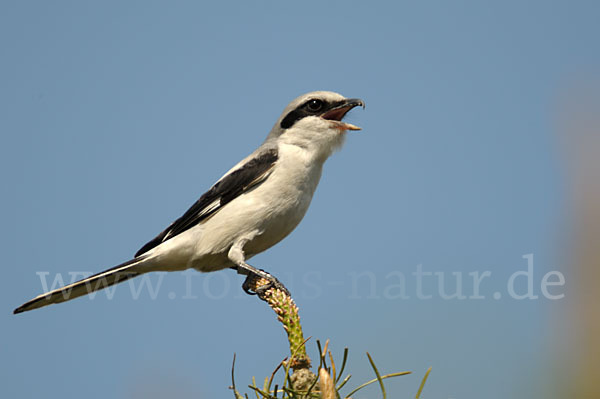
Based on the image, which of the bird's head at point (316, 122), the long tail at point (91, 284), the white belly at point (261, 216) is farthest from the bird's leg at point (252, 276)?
the bird's head at point (316, 122)

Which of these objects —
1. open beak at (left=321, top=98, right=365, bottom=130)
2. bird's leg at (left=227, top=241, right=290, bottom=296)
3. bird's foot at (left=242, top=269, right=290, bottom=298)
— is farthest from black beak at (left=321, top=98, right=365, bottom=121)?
bird's foot at (left=242, top=269, right=290, bottom=298)

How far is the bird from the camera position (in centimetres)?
419

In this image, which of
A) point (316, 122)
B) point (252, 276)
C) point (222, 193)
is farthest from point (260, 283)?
point (316, 122)

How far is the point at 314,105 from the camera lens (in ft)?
15.9

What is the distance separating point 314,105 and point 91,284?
7.02 ft

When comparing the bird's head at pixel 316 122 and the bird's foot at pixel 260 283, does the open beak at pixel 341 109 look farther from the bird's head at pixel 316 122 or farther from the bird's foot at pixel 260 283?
the bird's foot at pixel 260 283

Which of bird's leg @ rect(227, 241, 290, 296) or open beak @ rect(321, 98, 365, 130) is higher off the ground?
open beak @ rect(321, 98, 365, 130)

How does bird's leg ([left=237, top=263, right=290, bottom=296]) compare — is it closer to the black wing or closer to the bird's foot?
the bird's foot

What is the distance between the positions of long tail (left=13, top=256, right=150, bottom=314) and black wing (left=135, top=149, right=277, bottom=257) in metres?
0.14

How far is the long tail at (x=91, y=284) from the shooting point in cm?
382

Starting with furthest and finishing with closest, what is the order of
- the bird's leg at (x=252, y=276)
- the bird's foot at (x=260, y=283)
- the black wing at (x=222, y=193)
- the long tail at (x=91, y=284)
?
the black wing at (x=222, y=193), the long tail at (x=91, y=284), the bird's leg at (x=252, y=276), the bird's foot at (x=260, y=283)

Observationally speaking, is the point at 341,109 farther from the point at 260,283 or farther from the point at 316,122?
the point at 260,283

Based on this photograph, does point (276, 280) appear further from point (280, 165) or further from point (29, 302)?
point (29, 302)

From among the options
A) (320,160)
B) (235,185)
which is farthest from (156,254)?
(320,160)
